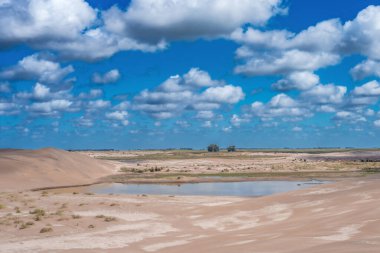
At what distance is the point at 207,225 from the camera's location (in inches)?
1144

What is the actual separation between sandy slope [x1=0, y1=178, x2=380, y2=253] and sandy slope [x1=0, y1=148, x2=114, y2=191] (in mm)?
22977

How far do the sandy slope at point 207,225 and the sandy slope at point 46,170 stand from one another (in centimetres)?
2298

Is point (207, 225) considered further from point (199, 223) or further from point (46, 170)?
point (46, 170)

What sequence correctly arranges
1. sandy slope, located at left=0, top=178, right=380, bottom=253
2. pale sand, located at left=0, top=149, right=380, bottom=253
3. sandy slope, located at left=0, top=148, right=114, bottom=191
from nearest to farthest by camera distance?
sandy slope, located at left=0, top=178, right=380, bottom=253, pale sand, located at left=0, top=149, right=380, bottom=253, sandy slope, located at left=0, top=148, right=114, bottom=191

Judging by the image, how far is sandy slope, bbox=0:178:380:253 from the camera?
1965cm

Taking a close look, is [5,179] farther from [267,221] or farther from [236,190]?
[267,221]

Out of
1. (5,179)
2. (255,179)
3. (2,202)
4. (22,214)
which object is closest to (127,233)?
(22,214)

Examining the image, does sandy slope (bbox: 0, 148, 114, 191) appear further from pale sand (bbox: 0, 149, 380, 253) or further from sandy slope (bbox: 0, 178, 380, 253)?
sandy slope (bbox: 0, 178, 380, 253)

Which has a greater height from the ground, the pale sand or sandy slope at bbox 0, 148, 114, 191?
sandy slope at bbox 0, 148, 114, 191

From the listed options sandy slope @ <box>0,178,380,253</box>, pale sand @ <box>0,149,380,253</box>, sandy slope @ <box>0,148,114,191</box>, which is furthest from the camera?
sandy slope @ <box>0,148,114,191</box>

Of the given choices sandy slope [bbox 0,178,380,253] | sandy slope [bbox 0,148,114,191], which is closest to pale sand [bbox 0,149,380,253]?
sandy slope [bbox 0,178,380,253]

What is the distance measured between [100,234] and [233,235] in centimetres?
745

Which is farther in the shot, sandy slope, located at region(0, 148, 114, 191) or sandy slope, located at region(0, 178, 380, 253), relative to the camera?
sandy slope, located at region(0, 148, 114, 191)

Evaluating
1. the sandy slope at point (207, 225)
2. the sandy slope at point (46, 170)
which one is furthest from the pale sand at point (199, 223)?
the sandy slope at point (46, 170)
